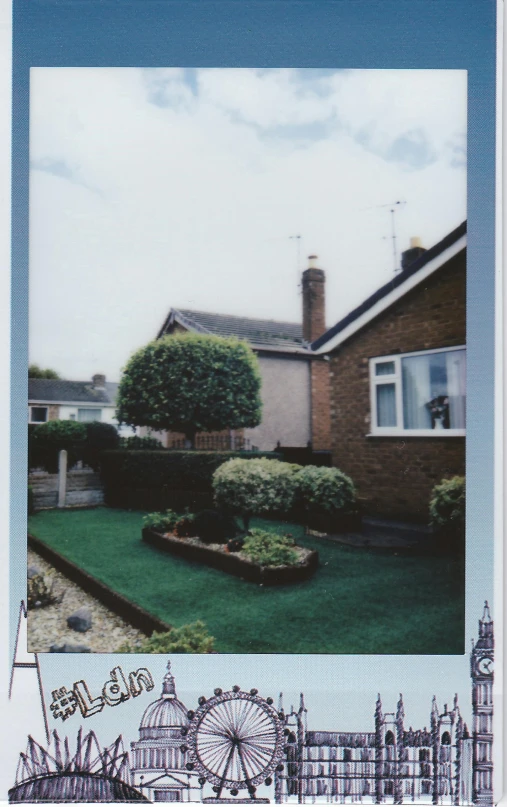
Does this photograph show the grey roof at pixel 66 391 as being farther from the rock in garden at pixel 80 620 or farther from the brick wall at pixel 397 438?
the brick wall at pixel 397 438

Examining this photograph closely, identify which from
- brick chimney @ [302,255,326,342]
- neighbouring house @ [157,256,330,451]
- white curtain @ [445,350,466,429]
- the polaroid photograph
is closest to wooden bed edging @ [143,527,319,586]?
the polaroid photograph

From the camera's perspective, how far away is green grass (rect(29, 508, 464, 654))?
317 centimetres

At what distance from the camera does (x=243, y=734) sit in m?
3.10

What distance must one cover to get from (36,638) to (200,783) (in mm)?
1635

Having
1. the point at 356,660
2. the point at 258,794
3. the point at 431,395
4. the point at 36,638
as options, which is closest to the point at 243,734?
the point at 258,794

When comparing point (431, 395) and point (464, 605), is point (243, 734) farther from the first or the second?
point (431, 395)

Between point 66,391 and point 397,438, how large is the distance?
2.67 metres

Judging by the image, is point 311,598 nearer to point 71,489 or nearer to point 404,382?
point 404,382

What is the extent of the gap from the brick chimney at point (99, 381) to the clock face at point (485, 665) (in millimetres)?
3616

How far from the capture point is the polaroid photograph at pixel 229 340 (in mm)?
3102

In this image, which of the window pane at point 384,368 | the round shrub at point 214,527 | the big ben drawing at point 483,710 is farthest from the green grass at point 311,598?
the window pane at point 384,368

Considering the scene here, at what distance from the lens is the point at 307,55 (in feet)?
10.4

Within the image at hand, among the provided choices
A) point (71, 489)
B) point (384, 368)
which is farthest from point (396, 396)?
point (71, 489)

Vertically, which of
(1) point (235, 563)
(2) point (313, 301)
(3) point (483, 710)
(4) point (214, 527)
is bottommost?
(3) point (483, 710)
